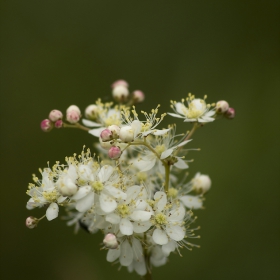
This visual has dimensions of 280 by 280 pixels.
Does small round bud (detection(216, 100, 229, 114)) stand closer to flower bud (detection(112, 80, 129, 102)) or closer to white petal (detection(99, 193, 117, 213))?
flower bud (detection(112, 80, 129, 102))

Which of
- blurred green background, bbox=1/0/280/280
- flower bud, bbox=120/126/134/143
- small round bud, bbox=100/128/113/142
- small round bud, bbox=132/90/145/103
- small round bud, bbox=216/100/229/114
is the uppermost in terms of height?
small round bud, bbox=216/100/229/114

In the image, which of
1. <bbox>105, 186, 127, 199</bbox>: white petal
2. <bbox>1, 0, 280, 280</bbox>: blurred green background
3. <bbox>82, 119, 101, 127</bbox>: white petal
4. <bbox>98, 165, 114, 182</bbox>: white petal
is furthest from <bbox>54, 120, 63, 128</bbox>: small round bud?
<bbox>1, 0, 280, 280</bbox>: blurred green background

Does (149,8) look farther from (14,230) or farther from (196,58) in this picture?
(14,230)

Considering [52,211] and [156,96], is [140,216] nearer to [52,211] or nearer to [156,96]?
[52,211]

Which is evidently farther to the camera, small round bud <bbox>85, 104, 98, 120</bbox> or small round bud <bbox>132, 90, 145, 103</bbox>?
small round bud <bbox>132, 90, 145, 103</bbox>

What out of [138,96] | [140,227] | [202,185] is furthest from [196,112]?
[140,227]

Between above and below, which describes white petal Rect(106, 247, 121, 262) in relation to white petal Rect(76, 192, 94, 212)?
below
